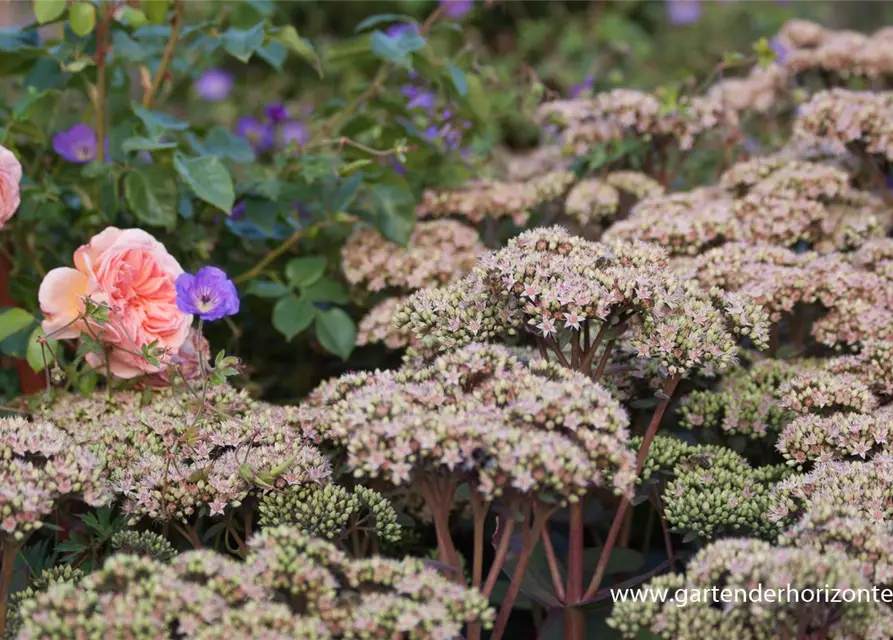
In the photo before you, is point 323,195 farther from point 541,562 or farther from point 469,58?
point 541,562

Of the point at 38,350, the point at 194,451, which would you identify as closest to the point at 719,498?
the point at 194,451

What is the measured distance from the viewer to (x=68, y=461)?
5.59ft

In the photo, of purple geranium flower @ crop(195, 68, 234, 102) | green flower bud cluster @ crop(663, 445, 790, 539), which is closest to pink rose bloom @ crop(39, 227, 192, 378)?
green flower bud cluster @ crop(663, 445, 790, 539)

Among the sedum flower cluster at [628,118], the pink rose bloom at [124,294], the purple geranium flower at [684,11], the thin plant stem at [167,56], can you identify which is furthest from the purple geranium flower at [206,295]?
→ the purple geranium flower at [684,11]

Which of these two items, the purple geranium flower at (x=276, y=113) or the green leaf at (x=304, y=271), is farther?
the purple geranium flower at (x=276, y=113)

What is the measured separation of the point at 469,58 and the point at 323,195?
0.80 meters

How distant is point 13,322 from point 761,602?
176 cm

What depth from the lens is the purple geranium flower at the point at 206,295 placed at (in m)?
2.09

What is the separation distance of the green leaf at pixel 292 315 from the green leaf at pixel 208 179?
0.37m

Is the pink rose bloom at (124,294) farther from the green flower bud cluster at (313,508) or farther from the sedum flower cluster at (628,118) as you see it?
the sedum flower cluster at (628,118)

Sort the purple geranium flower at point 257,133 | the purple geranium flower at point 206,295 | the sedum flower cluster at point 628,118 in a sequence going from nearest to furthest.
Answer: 1. the purple geranium flower at point 206,295
2. the sedum flower cluster at point 628,118
3. the purple geranium flower at point 257,133

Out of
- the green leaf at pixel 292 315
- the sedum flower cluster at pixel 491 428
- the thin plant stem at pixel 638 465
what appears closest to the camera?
the sedum flower cluster at pixel 491 428

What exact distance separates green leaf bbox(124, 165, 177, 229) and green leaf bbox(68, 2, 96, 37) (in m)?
0.37

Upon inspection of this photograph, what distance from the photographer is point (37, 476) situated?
1.65 metres
